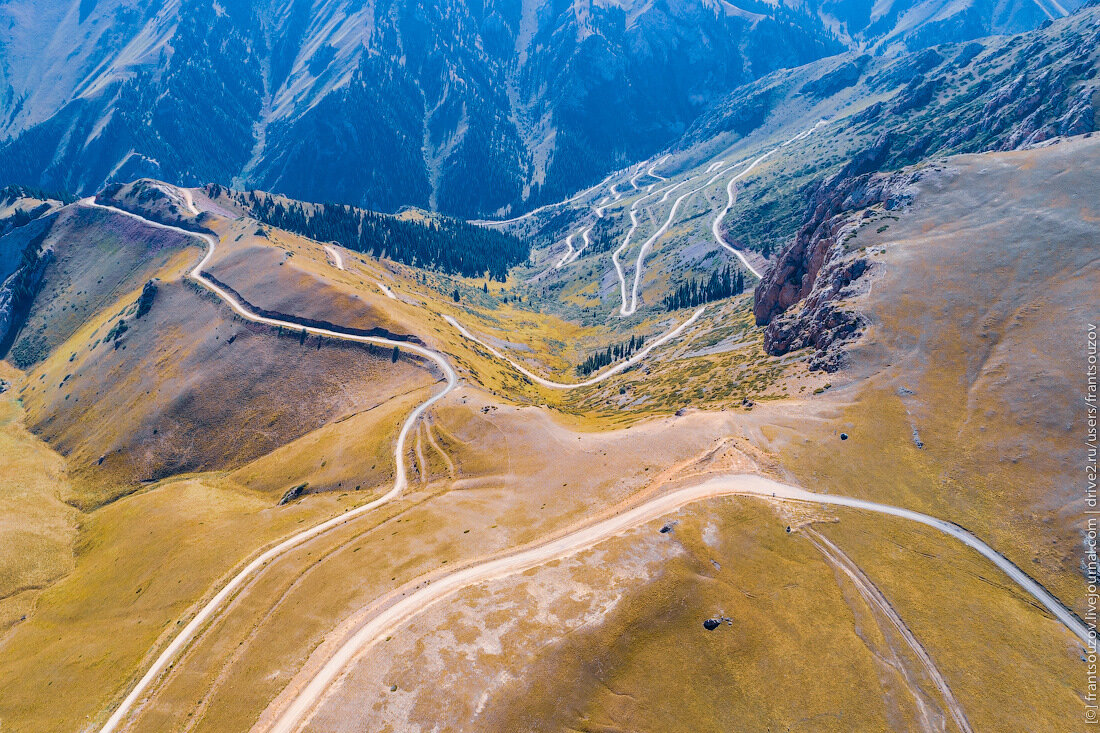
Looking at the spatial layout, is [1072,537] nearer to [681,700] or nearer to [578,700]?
[681,700]

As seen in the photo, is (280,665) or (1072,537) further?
(1072,537)

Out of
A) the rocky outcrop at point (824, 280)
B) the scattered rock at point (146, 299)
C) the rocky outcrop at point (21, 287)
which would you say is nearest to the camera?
the rocky outcrop at point (824, 280)

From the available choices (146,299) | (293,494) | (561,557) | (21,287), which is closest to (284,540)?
(293,494)

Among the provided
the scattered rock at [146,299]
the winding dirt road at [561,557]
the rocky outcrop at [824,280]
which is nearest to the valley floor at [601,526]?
the winding dirt road at [561,557]

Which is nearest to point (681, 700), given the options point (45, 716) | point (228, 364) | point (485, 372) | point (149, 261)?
point (45, 716)

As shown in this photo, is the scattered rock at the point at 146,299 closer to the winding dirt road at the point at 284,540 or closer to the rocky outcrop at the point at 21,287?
the winding dirt road at the point at 284,540

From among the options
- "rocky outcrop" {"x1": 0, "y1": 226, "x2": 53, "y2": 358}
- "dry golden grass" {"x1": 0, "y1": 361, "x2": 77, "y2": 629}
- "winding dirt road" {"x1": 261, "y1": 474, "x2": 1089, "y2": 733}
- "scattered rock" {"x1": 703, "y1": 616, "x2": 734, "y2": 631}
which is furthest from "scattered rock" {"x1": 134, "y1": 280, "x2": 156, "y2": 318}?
"scattered rock" {"x1": 703, "y1": 616, "x2": 734, "y2": 631}

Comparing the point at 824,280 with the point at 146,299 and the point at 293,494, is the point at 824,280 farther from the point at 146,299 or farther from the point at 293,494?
the point at 146,299
